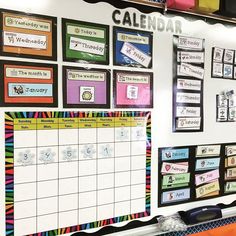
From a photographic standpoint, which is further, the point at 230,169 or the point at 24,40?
the point at 230,169

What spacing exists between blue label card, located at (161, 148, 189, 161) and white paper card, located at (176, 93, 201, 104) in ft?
0.74

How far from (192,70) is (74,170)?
0.70m

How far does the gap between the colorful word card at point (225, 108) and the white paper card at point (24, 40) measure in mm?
863

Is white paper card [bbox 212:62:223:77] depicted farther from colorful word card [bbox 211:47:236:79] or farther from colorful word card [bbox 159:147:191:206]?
colorful word card [bbox 159:147:191:206]

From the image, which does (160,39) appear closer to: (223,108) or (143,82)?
(143,82)

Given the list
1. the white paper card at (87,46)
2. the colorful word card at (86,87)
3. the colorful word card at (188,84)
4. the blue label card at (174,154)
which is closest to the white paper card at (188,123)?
the colorful word card at (188,84)

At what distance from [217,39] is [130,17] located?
49cm

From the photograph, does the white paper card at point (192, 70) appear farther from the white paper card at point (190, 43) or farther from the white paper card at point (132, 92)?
the white paper card at point (132, 92)

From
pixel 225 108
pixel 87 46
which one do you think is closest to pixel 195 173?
pixel 225 108

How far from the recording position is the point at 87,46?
1.08 metres

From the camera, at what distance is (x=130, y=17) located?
1171 mm

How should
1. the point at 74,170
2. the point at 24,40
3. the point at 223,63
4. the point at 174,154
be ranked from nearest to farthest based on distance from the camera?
the point at 24,40, the point at 74,170, the point at 174,154, the point at 223,63

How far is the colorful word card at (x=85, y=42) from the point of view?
1.05m

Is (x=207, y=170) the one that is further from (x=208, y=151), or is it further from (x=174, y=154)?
(x=174, y=154)
